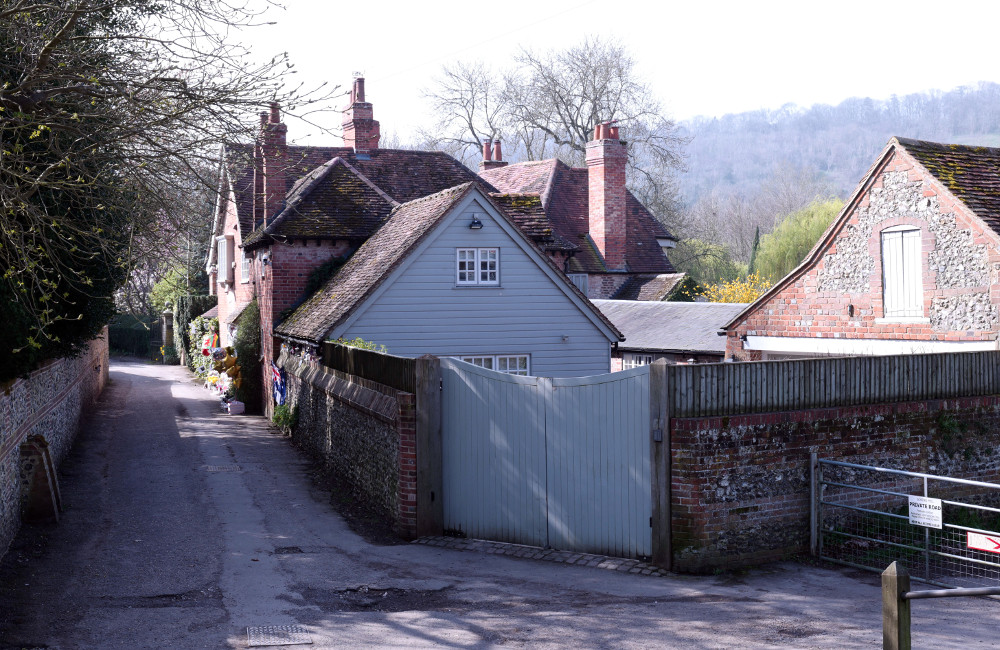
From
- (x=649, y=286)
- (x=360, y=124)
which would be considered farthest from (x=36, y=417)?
(x=649, y=286)

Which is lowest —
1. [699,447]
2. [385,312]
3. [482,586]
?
[482,586]

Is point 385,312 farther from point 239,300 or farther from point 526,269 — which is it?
point 239,300

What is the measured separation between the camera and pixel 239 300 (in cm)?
3275

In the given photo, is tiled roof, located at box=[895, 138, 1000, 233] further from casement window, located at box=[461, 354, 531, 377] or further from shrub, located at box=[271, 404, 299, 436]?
shrub, located at box=[271, 404, 299, 436]

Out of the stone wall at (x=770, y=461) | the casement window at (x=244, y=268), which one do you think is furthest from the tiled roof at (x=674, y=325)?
the stone wall at (x=770, y=461)

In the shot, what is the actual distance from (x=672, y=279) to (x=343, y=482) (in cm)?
2319

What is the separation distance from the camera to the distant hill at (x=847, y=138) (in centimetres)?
16375

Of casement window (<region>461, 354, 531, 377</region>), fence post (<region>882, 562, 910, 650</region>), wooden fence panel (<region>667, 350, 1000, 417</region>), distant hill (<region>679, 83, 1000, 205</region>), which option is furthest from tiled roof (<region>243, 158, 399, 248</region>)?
distant hill (<region>679, 83, 1000, 205</region>)

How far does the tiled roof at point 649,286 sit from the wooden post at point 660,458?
25819mm

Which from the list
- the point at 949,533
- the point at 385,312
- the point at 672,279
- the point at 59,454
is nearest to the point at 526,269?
the point at 385,312

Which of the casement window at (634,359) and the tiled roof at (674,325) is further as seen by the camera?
the casement window at (634,359)

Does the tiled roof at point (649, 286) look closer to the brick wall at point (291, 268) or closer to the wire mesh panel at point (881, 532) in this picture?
the brick wall at point (291, 268)

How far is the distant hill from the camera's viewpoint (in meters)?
164

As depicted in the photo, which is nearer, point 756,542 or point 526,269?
point 756,542
